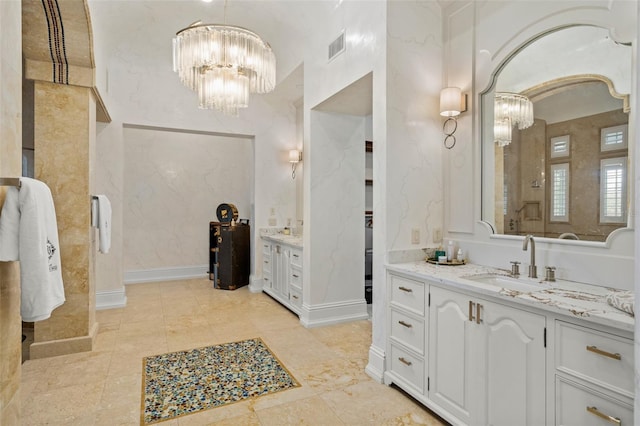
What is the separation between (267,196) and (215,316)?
1.92m

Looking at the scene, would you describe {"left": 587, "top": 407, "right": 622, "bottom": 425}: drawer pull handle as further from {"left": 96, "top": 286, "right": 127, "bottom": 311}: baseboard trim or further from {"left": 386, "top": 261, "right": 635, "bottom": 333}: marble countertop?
{"left": 96, "top": 286, "right": 127, "bottom": 311}: baseboard trim

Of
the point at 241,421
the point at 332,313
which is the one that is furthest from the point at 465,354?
the point at 332,313

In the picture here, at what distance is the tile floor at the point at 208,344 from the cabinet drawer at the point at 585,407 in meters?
0.84

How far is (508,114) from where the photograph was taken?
7.99ft

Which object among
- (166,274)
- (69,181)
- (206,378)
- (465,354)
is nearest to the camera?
(465,354)

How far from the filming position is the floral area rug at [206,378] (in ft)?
7.63

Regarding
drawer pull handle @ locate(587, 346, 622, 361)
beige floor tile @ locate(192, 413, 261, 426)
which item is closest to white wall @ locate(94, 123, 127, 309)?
beige floor tile @ locate(192, 413, 261, 426)

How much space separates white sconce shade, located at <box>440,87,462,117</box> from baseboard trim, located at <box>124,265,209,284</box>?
5.30 m

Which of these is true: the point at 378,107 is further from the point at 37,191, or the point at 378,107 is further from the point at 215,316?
the point at 215,316

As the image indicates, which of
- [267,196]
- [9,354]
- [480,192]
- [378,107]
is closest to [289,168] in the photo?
[267,196]

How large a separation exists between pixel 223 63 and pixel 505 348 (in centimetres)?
266

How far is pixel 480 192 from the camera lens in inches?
101

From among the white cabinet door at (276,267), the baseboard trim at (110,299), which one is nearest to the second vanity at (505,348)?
the white cabinet door at (276,267)

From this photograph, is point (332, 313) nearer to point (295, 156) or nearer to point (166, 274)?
point (295, 156)
